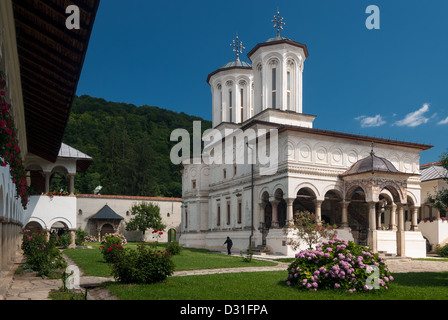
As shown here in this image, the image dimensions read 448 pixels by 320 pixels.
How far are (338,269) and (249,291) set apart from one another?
6.45 feet

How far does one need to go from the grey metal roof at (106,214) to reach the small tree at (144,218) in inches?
51.2

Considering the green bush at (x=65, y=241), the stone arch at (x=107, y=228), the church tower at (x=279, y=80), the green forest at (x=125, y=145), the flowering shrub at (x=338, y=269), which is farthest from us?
the green forest at (x=125, y=145)

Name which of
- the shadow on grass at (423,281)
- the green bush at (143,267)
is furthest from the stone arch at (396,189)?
the green bush at (143,267)

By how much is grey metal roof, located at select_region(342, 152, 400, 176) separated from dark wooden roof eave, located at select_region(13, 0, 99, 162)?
15986 mm

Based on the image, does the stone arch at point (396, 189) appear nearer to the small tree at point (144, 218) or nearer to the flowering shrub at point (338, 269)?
the flowering shrub at point (338, 269)

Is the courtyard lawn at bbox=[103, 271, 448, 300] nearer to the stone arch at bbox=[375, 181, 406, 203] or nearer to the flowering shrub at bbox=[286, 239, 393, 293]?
the flowering shrub at bbox=[286, 239, 393, 293]

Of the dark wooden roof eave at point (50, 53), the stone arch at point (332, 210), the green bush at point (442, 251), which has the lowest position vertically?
the green bush at point (442, 251)

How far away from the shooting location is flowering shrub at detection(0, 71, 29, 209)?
7.17 metres

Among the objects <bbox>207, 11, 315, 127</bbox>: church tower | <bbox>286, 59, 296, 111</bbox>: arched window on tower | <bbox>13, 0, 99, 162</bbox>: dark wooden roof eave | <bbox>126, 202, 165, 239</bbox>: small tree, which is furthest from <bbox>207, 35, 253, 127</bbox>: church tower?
<bbox>13, 0, 99, 162</bbox>: dark wooden roof eave

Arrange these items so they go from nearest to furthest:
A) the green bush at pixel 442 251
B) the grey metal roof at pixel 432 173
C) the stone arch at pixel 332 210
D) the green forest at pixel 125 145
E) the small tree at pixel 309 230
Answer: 1. the small tree at pixel 309 230
2. the green bush at pixel 442 251
3. the stone arch at pixel 332 210
4. the grey metal roof at pixel 432 173
5. the green forest at pixel 125 145

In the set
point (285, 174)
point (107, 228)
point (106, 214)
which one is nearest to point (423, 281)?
point (285, 174)

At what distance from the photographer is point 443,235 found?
1128 inches

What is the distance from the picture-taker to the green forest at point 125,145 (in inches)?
2173
